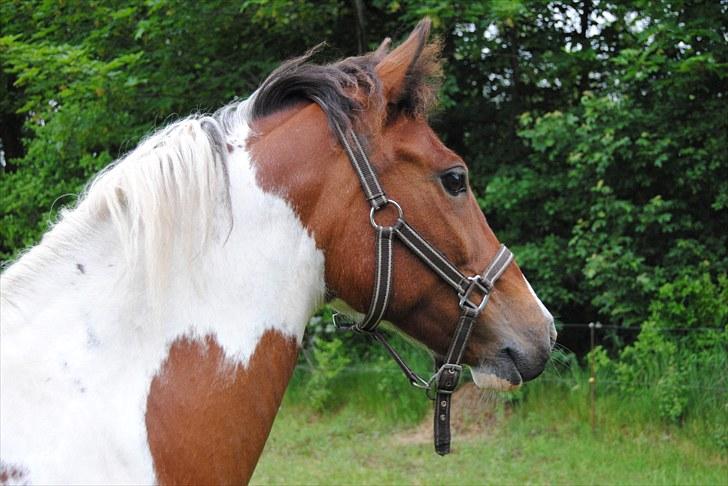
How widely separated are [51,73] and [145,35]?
1123mm

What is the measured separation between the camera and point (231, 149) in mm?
2035

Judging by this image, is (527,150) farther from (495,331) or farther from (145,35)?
(495,331)

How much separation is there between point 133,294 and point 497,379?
1.02 m

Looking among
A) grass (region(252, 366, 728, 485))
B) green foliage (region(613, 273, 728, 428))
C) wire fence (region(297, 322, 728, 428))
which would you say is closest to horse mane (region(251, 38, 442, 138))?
grass (region(252, 366, 728, 485))

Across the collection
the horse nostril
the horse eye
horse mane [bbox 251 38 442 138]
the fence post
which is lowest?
the fence post

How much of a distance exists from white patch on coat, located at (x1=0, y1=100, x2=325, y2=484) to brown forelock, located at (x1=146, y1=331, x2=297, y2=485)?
27 millimetres

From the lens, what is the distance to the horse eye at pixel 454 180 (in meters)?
2.16

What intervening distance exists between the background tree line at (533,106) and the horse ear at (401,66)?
17.6ft

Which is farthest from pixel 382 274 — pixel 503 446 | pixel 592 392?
pixel 592 392

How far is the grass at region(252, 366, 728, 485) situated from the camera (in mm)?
6324

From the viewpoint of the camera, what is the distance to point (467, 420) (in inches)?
314

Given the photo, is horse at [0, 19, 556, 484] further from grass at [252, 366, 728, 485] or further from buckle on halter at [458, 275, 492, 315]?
grass at [252, 366, 728, 485]

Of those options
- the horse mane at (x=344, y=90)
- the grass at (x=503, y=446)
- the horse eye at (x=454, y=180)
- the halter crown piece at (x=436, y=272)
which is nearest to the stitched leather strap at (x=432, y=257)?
the halter crown piece at (x=436, y=272)

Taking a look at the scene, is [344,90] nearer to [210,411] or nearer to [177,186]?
[177,186]
